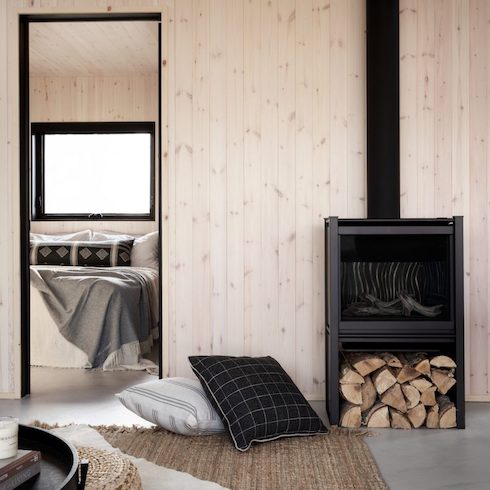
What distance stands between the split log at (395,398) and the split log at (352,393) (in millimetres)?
121

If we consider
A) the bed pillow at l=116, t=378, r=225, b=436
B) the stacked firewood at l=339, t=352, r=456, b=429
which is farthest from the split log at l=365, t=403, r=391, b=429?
the bed pillow at l=116, t=378, r=225, b=436

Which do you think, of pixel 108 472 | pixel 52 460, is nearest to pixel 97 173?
pixel 108 472

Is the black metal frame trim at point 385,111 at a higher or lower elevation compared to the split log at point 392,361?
higher

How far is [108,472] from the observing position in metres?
2.07

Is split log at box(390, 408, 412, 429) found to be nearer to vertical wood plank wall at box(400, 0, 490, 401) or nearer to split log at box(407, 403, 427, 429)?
split log at box(407, 403, 427, 429)


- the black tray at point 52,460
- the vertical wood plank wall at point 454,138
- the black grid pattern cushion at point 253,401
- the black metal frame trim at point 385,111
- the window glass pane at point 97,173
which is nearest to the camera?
the black tray at point 52,460

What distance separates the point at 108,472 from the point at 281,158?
2.15m

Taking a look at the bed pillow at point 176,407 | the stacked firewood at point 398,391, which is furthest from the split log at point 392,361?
the bed pillow at point 176,407

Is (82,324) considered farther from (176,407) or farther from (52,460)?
(52,460)

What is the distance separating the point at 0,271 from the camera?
3.79 meters

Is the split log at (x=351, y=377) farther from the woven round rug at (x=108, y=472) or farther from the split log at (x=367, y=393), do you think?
the woven round rug at (x=108, y=472)

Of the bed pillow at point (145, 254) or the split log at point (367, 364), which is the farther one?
the bed pillow at point (145, 254)

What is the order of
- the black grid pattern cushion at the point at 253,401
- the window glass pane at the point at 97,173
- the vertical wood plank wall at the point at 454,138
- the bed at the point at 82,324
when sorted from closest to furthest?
1. the black grid pattern cushion at the point at 253,401
2. the vertical wood plank wall at the point at 454,138
3. the bed at the point at 82,324
4. the window glass pane at the point at 97,173

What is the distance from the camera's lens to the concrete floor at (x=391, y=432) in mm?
2576
